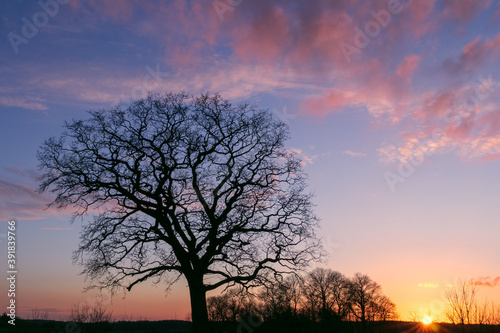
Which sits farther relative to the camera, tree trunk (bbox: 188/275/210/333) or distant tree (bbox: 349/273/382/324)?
distant tree (bbox: 349/273/382/324)

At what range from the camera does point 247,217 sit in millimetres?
21062

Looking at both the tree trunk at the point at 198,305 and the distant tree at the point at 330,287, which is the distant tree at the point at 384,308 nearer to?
the distant tree at the point at 330,287

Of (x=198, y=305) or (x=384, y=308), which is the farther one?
(x=384, y=308)

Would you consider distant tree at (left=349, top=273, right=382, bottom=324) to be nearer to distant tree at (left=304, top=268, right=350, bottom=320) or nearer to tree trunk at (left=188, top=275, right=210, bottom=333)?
distant tree at (left=304, top=268, right=350, bottom=320)

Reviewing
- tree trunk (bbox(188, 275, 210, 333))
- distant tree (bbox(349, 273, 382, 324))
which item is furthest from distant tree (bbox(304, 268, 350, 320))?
tree trunk (bbox(188, 275, 210, 333))

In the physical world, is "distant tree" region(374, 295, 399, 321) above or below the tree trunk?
below

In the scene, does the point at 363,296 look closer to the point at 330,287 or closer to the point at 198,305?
the point at 330,287

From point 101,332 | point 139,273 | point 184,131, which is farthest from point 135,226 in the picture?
point 101,332

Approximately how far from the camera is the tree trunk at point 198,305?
1864cm

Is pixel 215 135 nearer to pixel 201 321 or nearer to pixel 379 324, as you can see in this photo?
pixel 201 321

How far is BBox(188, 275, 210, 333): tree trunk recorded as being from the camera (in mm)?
18641

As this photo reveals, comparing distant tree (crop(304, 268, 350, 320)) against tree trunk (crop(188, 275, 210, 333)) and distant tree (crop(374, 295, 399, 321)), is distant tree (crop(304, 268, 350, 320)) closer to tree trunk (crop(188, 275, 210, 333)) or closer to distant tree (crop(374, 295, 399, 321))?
distant tree (crop(374, 295, 399, 321))

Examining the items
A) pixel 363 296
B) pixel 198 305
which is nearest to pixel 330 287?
pixel 363 296

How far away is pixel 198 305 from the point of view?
19.4 metres
